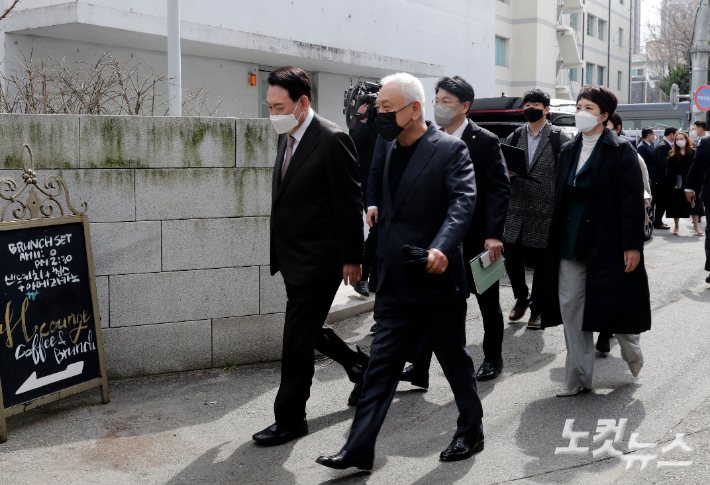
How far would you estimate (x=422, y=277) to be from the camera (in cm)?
371

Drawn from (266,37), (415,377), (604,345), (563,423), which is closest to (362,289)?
(604,345)

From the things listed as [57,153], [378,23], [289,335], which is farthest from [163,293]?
[378,23]

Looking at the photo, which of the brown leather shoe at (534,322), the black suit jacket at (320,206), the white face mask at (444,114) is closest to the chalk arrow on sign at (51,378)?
the black suit jacket at (320,206)

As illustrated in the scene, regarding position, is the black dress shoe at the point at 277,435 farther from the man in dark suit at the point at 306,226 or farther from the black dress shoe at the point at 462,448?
the black dress shoe at the point at 462,448

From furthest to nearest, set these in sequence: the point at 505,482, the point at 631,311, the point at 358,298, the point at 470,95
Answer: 1. the point at 358,298
2. the point at 470,95
3. the point at 631,311
4. the point at 505,482

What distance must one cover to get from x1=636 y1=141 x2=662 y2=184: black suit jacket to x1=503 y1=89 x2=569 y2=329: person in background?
26.6ft

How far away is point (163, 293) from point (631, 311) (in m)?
3.10

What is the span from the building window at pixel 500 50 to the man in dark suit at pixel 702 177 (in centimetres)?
2337

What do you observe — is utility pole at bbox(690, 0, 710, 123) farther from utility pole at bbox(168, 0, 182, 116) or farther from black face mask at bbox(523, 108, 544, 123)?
utility pole at bbox(168, 0, 182, 116)

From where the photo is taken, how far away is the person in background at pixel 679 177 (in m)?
13.7

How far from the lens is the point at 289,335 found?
4.34 m

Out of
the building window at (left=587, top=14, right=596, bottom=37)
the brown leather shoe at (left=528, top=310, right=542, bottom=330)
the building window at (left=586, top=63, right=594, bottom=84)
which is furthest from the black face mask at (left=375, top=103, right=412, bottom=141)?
the building window at (left=587, top=14, right=596, bottom=37)

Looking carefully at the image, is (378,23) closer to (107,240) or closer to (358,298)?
(358,298)

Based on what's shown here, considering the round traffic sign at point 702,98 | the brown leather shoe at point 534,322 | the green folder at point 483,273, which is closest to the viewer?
the green folder at point 483,273
